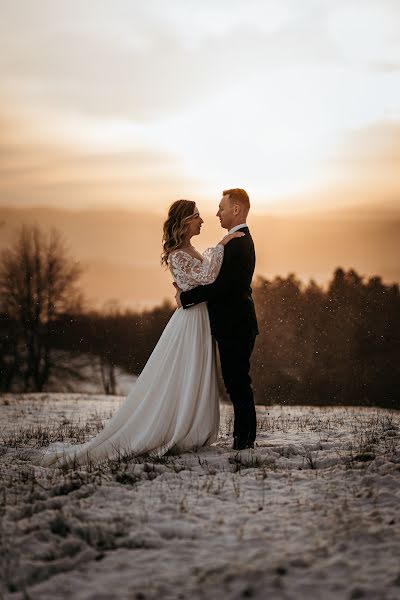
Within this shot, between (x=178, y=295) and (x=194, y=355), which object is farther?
(x=178, y=295)

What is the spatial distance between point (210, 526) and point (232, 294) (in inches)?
125

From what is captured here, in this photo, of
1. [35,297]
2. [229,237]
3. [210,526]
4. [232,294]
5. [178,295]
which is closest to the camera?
[210,526]

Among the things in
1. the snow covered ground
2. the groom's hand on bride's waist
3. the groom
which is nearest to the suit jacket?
the groom

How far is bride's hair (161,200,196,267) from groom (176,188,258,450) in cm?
37

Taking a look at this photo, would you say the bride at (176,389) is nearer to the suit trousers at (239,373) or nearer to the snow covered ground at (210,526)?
the suit trousers at (239,373)

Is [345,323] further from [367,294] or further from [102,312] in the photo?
[102,312]

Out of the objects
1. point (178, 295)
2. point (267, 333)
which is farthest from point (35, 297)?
point (178, 295)

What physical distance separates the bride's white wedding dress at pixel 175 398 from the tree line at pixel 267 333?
28.1 m

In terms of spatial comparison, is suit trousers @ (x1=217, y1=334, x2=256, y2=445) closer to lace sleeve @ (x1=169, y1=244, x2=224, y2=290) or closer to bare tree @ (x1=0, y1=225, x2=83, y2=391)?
lace sleeve @ (x1=169, y1=244, x2=224, y2=290)

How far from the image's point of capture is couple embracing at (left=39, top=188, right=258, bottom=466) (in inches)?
292

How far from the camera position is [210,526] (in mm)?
4875

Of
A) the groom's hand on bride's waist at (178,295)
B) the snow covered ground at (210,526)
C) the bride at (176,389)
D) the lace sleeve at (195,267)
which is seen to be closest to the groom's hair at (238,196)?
the bride at (176,389)

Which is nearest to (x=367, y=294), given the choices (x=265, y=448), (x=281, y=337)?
(x=281, y=337)

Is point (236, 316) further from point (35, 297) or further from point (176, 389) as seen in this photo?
point (35, 297)
